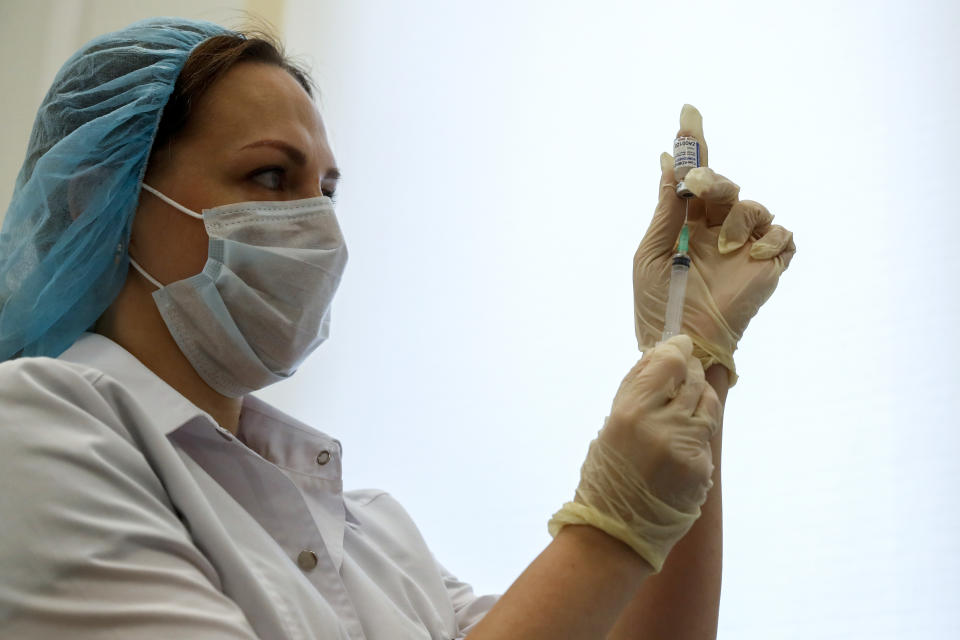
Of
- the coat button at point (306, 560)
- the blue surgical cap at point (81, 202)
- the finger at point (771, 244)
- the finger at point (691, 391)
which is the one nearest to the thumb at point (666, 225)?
the finger at point (771, 244)

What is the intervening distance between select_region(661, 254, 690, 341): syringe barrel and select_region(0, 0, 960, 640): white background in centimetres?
52

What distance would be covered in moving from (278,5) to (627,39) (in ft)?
3.76

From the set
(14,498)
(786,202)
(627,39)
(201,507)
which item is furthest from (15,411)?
(627,39)

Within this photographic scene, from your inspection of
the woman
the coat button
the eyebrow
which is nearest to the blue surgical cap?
the woman

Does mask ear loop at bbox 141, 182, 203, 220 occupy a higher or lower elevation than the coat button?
higher

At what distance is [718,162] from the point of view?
1.75m

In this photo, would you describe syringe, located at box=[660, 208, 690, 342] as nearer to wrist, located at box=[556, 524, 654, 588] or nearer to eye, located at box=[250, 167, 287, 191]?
wrist, located at box=[556, 524, 654, 588]

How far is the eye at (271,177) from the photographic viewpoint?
1.27 meters

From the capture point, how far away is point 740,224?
47.9 inches

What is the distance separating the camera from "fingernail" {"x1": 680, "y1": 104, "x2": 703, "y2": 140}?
1214 mm

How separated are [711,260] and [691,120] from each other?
0.18m

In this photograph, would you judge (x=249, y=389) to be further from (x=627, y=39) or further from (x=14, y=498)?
(x=627, y=39)

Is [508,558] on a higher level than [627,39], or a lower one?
lower

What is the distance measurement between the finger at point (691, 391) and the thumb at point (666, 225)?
0.85ft
